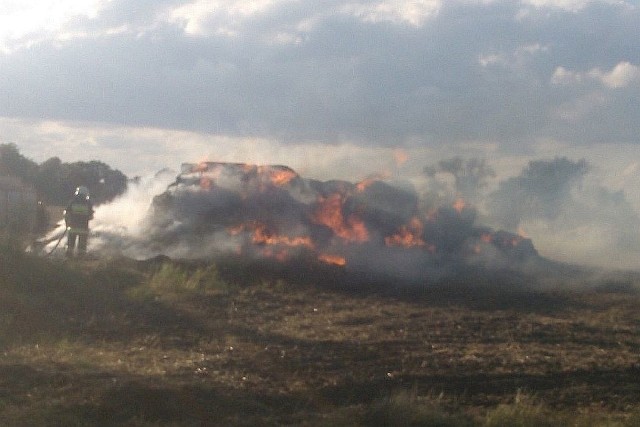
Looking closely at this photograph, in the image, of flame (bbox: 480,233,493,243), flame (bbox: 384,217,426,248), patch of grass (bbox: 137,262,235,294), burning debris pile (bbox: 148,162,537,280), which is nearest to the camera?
patch of grass (bbox: 137,262,235,294)

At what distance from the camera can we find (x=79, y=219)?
2369cm

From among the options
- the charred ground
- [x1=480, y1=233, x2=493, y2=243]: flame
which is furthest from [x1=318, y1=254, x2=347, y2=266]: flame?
[x1=480, y1=233, x2=493, y2=243]: flame

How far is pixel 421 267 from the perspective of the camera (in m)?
25.0

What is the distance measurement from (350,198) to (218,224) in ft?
12.5

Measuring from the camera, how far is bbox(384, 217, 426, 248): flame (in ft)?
84.0

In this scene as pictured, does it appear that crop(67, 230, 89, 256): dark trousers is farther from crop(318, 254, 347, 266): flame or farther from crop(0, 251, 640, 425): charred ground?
crop(318, 254, 347, 266): flame

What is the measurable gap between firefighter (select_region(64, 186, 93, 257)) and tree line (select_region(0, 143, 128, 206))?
122ft

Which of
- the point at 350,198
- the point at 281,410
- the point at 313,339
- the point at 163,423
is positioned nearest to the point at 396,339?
the point at 313,339

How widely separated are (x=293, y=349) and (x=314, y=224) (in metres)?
11.9

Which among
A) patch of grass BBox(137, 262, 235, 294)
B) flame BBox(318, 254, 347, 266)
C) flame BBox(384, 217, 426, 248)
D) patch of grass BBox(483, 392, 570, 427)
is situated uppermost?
flame BBox(384, 217, 426, 248)

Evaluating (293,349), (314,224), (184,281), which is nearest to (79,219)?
(184,281)

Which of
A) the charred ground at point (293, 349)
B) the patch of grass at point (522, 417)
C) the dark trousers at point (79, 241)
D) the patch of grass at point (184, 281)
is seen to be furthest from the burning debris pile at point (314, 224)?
the patch of grass at point (522, 417)

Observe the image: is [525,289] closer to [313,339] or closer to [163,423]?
[313,339]

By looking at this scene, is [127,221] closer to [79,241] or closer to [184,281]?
[79,241]
